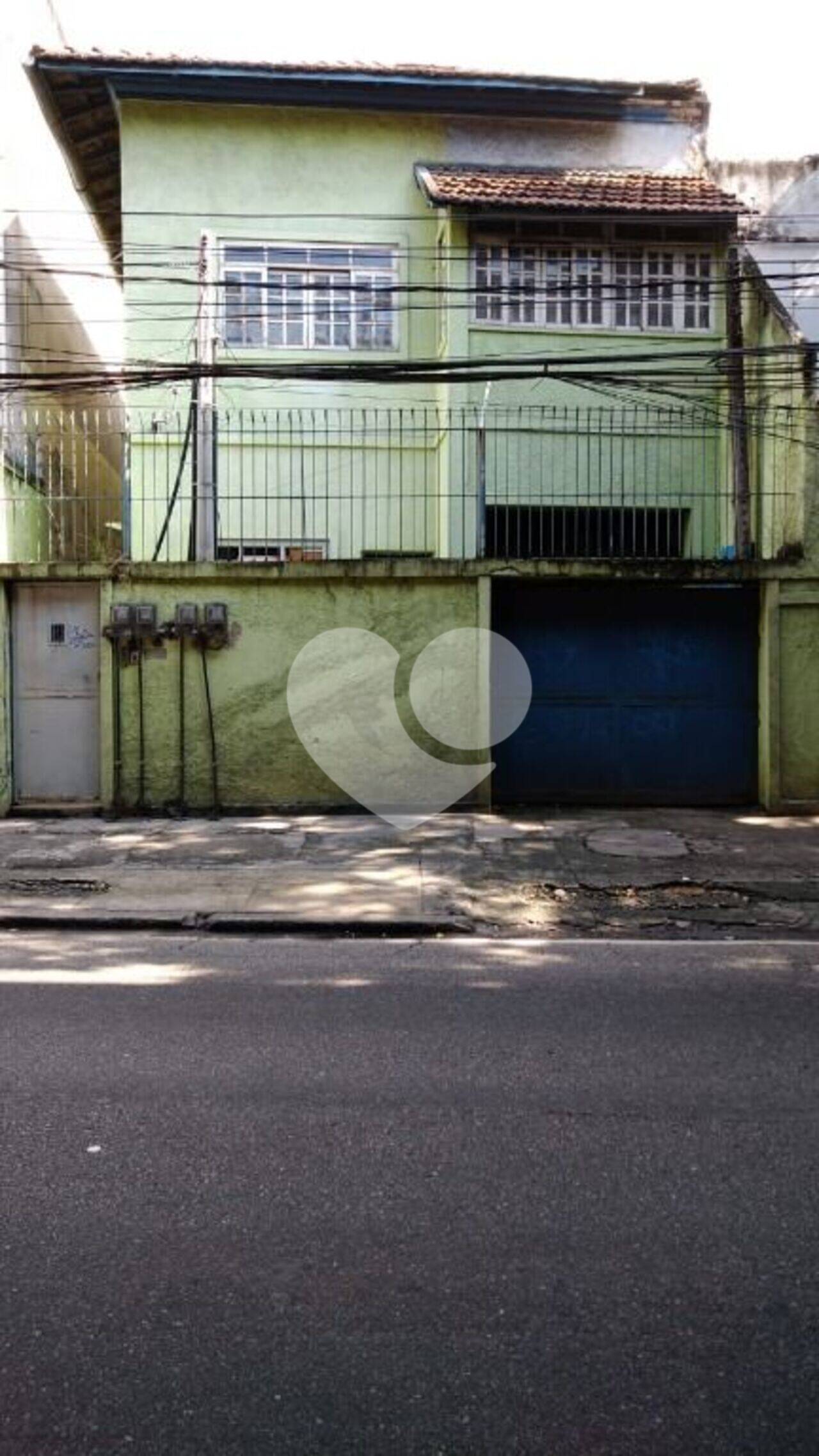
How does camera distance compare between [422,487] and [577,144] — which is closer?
[422,487]

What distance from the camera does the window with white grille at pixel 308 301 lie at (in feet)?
48.0

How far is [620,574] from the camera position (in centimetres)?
1145

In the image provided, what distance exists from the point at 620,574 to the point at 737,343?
3859 millimetres

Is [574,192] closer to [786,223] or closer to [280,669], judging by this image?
[786,223]

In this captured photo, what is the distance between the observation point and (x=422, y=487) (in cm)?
1495

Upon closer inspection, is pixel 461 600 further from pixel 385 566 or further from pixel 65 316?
pixel 65 316

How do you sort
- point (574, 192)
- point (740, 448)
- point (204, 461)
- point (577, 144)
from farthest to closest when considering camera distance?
point (577, 144)
point (574, 192)
point (740, 448)
point (204, 461)

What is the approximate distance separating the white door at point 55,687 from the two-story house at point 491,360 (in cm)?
106

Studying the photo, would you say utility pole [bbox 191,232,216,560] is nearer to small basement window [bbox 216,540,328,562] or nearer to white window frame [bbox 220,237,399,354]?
small basement window [bbox 216,540,328,562]

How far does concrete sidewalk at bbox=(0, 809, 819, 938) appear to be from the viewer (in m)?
7.52

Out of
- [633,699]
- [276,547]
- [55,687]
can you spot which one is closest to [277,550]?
[276,547]

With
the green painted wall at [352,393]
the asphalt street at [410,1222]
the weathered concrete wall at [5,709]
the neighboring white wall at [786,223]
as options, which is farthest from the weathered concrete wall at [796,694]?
the weathered concrete wall at [5,709]

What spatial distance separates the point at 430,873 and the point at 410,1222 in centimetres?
554

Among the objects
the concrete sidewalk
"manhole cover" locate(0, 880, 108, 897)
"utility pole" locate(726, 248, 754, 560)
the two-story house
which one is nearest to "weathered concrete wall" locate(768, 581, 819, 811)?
the two-story house
